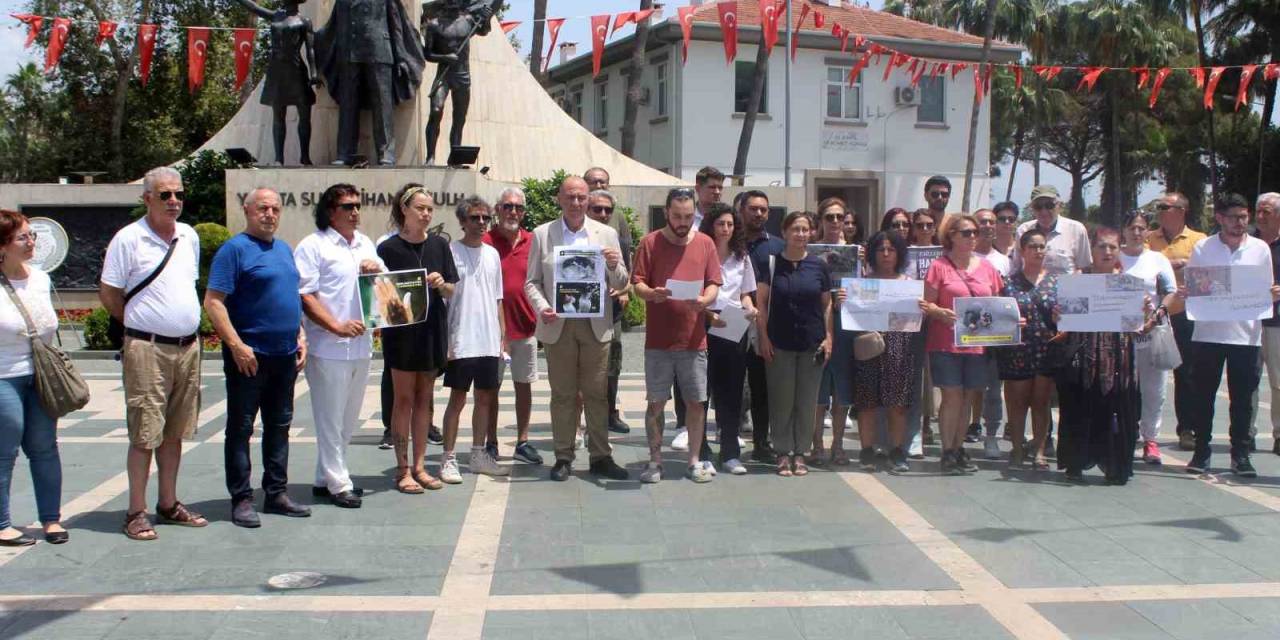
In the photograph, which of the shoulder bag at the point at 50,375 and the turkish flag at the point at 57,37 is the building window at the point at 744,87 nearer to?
the turkish flag at the point at 57,37

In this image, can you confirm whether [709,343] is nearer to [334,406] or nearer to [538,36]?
[334,406]

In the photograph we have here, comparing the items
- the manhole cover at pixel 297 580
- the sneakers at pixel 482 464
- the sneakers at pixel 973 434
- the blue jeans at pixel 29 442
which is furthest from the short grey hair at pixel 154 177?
the sneakers at pixel 973 434

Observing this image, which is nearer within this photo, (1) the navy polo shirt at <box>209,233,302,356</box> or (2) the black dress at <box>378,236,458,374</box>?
(1) the navy polo shirt at <box>209,233,302,356</box>

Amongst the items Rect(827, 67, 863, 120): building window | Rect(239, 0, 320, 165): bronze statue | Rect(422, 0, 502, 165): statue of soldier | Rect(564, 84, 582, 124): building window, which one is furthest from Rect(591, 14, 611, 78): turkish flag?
Rect(564, 84, 582, 124): building window

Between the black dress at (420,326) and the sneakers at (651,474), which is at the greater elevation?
the black dress at (420,326)

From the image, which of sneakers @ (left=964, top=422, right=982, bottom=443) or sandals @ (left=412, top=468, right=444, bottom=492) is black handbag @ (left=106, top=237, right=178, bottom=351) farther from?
sneakers @ (left=964, top=422, right=982, bottom=443)

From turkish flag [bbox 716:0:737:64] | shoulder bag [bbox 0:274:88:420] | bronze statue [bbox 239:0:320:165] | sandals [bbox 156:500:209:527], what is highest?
turkish flag [bbox 716:0:737:64]

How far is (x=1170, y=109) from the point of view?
4703cm

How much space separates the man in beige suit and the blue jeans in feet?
9.03

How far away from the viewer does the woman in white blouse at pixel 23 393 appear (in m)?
5.61

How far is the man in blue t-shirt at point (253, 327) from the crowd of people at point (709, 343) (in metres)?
0.01

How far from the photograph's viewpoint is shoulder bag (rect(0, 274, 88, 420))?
5660 mm

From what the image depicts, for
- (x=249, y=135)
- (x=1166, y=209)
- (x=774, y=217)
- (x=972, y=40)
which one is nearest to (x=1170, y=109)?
(x=972, y=40)

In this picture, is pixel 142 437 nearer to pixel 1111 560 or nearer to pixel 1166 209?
pixel 1111 560
